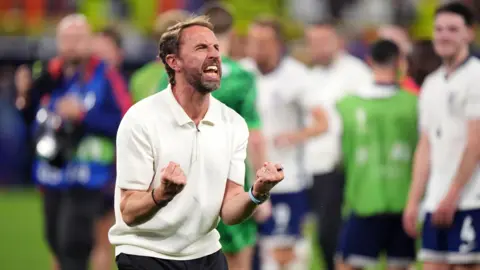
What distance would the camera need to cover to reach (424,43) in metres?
9.98

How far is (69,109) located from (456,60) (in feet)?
11.0

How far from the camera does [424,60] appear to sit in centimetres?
1000

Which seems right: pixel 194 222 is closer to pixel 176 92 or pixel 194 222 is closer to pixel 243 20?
pixel 176 92

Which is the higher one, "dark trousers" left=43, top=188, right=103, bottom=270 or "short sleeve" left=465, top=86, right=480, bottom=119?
"short sleeve" left=465, top=86, right=480, bottom=119

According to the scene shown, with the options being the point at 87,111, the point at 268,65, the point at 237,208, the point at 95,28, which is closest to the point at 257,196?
the point at 237,208

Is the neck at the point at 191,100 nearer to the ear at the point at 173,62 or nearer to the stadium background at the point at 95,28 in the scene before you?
the ear at the point at 173,62

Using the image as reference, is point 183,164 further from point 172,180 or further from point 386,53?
point 386,53

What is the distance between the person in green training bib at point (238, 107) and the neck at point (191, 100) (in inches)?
78.8

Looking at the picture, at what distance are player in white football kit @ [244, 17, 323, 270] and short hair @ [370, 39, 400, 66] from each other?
6.75 ft

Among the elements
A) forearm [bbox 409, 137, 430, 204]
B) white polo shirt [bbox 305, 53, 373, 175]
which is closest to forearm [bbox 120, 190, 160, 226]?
forearm [bbox 409, 137, 430, 204]

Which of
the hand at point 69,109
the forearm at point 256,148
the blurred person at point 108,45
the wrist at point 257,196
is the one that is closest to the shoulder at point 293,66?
the blurred person at point 108,45

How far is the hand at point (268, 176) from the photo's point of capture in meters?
5.46

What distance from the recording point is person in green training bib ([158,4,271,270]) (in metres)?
8.24

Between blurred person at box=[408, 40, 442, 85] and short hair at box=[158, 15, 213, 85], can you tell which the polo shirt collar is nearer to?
short hair at box=[158, 15, 213, 85]
